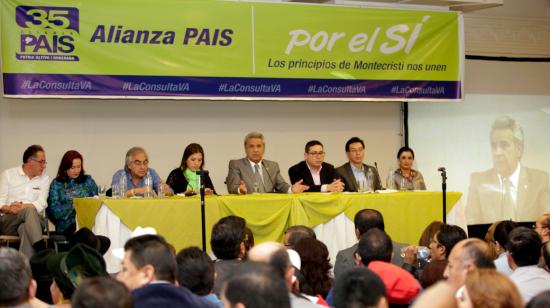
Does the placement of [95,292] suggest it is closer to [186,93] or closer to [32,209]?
[32,209]

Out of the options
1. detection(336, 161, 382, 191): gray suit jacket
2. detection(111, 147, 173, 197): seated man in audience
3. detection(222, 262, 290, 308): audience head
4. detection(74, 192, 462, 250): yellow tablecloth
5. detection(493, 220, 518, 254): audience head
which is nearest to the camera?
detection(222, 262, 290, 308): audience head

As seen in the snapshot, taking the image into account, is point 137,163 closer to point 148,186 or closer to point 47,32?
point 148,186

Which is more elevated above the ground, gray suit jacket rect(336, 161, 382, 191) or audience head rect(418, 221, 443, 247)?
gray suit jacket rect(336, 161, 382, 191)

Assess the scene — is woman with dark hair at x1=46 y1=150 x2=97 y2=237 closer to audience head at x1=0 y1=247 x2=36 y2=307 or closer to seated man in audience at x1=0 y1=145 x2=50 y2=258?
seated man in audience at x1=0 y1=145 x2=50 y2=258

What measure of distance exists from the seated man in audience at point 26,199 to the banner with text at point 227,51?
704 mm

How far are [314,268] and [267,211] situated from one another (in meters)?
2.81

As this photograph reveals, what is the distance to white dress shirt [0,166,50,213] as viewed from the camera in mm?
7203

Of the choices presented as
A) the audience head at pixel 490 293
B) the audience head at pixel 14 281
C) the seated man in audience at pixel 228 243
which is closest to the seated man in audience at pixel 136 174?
the seated man in audience at pixel 228 243

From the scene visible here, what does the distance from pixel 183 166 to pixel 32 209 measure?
1.36m

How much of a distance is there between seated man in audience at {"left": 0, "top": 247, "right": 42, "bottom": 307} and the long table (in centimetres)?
361

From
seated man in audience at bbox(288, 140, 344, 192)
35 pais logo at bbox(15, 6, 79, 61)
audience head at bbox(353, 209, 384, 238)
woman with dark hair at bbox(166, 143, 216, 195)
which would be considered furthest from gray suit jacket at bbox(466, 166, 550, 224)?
35 pais logo at bbox(15, 6, 79, 61)

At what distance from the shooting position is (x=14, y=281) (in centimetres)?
299

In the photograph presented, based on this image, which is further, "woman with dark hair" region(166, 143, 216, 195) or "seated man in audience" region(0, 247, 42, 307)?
"woman with dark hair" region(166, 143, 216, 195)

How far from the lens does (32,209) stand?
22.7 ft
